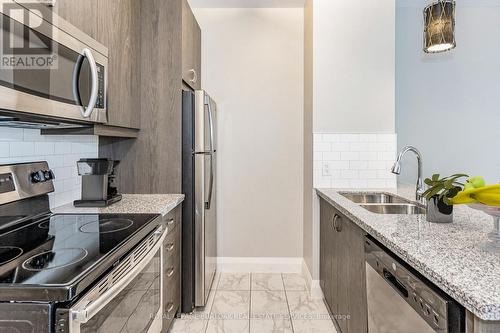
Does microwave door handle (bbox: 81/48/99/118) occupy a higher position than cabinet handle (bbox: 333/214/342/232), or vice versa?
microwave door handle (bbox: 81/48/99/118)

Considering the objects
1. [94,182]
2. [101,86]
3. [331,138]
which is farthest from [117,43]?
[331,138]

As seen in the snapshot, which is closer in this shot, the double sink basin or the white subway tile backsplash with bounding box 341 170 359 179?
the double sink basin

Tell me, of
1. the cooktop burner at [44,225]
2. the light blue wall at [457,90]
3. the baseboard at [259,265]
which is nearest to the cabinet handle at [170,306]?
the cooktop burner at [44,225]

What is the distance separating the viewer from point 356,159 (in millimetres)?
2770

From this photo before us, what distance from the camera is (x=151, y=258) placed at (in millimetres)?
1572

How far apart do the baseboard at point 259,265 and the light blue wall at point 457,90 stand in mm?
1648

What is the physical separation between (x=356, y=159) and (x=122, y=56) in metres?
1.98

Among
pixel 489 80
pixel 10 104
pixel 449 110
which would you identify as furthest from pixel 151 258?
pixel 489 80

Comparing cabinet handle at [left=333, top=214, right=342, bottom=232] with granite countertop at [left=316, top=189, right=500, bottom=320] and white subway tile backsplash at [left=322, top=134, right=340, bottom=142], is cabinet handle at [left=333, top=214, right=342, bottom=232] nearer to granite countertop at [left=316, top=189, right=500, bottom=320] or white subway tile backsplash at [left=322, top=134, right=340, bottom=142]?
granite countertop at [left=316, top=189, right=500, bottom=320]

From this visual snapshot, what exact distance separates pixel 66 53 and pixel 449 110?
3311mm

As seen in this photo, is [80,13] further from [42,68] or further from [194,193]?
[194,193]

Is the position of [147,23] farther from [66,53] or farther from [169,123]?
[66,53]

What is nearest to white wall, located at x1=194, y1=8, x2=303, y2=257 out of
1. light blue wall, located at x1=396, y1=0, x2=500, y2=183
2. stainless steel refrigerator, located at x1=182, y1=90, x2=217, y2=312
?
stainless steel refrigerator, located at x1=182, y1=90, x2=217, y2=312

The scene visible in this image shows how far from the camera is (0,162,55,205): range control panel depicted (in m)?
1.46
